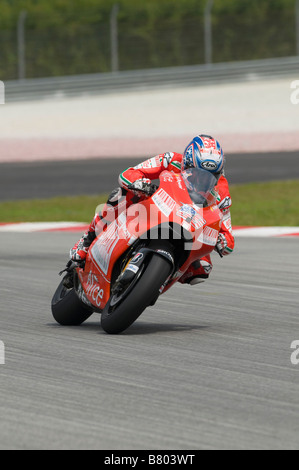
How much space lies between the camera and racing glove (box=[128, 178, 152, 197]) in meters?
6.49

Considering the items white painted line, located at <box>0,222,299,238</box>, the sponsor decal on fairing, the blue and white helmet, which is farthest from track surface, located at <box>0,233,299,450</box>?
white painted line, located at <box>0,222,299,238</box>

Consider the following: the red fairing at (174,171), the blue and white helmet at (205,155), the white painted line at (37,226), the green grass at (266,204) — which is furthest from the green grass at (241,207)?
the blue and white helmet at (205,155)

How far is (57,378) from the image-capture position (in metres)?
5.36

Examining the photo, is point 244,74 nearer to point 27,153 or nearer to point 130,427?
point 27,153

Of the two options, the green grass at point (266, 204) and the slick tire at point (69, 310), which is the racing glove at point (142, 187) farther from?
the green grass at point (266, 204)

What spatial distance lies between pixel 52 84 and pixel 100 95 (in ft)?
4.54

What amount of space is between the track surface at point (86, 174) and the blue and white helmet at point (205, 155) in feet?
45.3

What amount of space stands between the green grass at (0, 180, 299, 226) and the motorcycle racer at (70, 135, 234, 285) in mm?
8499

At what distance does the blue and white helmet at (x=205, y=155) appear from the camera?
21.5 ft

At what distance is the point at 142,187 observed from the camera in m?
6.49

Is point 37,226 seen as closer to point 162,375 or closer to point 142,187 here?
point 142,187

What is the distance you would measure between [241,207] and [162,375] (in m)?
12.1

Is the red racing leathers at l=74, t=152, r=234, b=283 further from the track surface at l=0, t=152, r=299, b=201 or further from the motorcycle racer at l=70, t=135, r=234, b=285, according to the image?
the track surface at l=0, t=152, r=299, b=201
